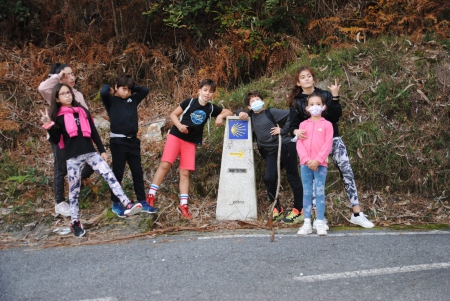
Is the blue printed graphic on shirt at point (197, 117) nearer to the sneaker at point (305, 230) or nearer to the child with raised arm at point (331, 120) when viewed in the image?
the child with raised arm at point (331, 120)

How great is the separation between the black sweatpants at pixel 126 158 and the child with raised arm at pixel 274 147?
1.62m

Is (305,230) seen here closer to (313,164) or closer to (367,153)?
(313,164)

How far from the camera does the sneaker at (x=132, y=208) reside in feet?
21.4

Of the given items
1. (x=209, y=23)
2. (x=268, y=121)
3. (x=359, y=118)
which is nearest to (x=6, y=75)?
(x=209, y=23)

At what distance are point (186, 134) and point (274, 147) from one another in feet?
4.30

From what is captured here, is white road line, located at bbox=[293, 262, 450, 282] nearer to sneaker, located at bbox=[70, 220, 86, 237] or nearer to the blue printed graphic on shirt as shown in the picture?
sneaker, located at bbox=[70, 220, 86, 237]

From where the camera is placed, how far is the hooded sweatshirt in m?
5.95

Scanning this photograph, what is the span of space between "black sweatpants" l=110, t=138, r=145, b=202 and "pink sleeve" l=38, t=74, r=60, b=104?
3.63 ft

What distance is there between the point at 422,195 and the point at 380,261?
3314mm

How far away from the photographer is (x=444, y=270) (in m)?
4.58

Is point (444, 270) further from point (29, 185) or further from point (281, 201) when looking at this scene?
point (29, 185)

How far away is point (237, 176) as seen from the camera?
703 cm

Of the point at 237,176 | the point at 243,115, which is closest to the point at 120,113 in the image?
the point at 243,115

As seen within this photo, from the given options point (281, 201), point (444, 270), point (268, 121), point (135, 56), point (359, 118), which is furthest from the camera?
point (135, 56)
